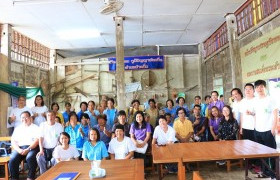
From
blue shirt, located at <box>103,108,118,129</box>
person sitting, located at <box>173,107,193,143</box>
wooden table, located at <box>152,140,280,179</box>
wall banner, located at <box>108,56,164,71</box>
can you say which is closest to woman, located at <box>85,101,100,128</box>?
blue shirt, located at <box>103,108,118,129</box>

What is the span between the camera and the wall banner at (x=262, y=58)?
15.0 feet

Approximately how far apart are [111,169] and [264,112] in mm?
2554

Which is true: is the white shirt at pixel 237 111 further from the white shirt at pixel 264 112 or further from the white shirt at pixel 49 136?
the white shirt at pixel 49 136

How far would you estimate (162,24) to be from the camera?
718 cm

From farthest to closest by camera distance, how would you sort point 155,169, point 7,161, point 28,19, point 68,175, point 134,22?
1. point 134,22
2. point 28,19
3. point 155,169
4. point 7,161
5. point 68,175

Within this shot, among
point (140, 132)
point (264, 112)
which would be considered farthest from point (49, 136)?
point (264, 112)

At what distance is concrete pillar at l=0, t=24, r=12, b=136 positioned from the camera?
20.3 feet

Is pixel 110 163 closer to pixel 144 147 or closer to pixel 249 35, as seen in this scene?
pixel 144 147

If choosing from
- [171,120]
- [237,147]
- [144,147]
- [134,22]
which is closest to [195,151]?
[237,147]

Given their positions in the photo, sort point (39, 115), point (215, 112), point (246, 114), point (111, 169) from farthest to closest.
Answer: point (39, 115) → point (215, 112) → point (246, 114) → point (111, 169)

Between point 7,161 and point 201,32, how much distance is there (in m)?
6.46

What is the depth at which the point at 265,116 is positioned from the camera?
389 centimetres

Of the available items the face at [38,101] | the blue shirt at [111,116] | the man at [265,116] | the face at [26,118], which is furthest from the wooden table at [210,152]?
the face at [38,101]

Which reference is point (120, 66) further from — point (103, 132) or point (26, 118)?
point (26, 118)
